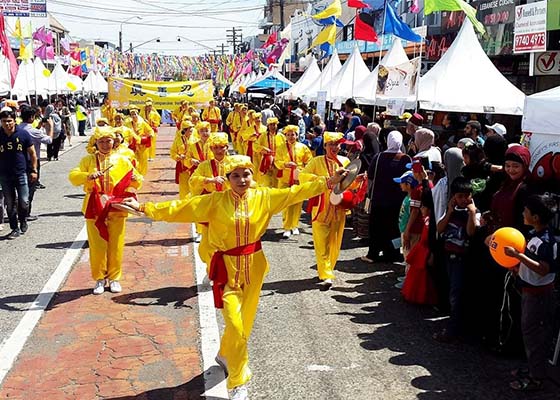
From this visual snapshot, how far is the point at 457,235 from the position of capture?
5.61m

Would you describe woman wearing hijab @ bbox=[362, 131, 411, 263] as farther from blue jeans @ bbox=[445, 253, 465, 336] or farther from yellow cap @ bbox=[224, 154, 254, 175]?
yellow cap @ bbox=[224, 154, 254, 175]

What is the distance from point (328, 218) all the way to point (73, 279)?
312cm

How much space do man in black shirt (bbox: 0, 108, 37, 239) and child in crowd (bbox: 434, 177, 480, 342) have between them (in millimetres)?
6726

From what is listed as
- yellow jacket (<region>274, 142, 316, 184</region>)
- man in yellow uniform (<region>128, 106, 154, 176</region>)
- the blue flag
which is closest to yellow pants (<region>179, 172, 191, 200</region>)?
yellow jacket (<region>274, 142, 316, 184</region>)

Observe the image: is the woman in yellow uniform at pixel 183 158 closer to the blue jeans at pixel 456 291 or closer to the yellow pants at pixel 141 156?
the yellow pants at pixel 141 156

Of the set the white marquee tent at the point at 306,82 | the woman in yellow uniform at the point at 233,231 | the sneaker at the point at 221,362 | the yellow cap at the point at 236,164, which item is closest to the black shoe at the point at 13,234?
the woman in yellow uniform at the point at 233,231

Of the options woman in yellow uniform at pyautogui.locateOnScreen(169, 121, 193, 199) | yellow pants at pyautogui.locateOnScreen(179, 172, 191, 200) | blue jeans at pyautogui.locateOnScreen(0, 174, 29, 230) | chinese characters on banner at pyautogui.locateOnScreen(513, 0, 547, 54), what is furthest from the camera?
chinese characters on banner at pyautogui.locateOnScreen(513, 0, 547, 54)

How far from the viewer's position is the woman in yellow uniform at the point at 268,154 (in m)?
11.5

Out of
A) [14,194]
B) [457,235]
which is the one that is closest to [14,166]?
[14,194]

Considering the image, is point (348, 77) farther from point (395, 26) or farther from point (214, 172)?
point (214, 172)

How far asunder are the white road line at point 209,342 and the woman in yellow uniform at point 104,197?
0.99 metres

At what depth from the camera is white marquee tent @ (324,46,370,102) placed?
1650 centimetres

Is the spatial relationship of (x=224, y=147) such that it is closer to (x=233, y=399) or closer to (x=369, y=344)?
(x=369, y=344)

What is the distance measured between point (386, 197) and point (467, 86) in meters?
3.17
